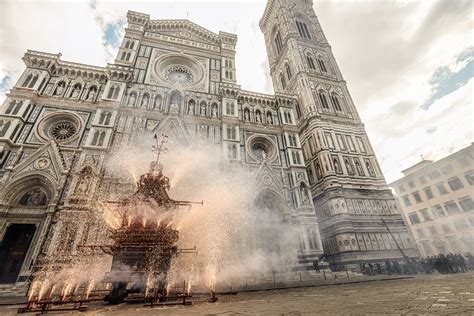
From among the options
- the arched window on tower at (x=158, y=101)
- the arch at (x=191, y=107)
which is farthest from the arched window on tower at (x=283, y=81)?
the arched window on tower at (x=158, y=101)

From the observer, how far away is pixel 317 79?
3084cm

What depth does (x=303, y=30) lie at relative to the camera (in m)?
37.0

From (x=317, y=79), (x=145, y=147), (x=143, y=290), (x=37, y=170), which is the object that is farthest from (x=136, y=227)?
(x=317, y=79)

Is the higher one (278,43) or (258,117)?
(278,43)

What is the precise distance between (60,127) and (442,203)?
49.2 m

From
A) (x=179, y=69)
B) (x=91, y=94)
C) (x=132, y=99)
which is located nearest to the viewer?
(x=91, y=94)

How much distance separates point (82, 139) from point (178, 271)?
13.2 metres

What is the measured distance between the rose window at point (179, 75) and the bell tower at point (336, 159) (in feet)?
49.3

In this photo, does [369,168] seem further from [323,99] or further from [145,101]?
[145,101]

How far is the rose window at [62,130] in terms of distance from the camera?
59.3 feet

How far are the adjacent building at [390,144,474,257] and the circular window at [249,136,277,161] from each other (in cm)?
2883

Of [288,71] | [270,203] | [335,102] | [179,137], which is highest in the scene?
[288,71]

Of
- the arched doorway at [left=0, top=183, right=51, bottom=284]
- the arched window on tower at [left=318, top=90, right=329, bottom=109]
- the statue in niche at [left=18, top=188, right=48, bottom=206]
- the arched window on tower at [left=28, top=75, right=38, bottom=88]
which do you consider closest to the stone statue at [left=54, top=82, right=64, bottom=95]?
the arched window on tower at [left=28, top=75, right=38, bottom=88]

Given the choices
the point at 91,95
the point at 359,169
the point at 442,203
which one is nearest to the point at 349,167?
the point at 359,169
